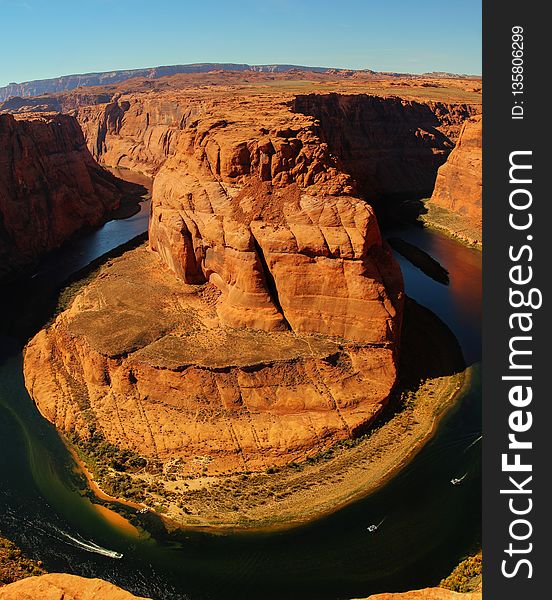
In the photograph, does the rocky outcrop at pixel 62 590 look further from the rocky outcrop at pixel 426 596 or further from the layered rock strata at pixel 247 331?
the layered rock strata at pixel 247 331

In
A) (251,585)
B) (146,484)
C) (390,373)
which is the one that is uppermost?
(390,373)

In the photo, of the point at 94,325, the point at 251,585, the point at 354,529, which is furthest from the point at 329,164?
the point at 251,585

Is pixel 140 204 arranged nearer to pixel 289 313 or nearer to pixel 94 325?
pixel 94 325

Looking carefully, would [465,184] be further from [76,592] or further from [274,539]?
[76,592]

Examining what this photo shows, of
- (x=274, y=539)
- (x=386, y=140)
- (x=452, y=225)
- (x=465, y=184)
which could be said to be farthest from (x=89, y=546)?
(x=386, y=140)

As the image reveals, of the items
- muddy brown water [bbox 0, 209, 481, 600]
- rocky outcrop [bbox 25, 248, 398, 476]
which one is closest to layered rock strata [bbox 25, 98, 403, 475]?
rocky outcrop [bbox 25, 248, 398, 476]

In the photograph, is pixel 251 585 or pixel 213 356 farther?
pixel 213 356
